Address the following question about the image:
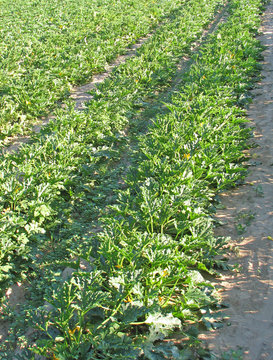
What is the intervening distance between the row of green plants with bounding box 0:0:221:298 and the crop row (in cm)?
78

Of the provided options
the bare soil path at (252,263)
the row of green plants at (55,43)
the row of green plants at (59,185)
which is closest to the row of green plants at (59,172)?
the row of green plants at (59,185)

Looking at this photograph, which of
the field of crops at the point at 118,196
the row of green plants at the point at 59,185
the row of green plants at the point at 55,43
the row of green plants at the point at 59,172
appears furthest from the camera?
the row of green plants at the point at 55,43

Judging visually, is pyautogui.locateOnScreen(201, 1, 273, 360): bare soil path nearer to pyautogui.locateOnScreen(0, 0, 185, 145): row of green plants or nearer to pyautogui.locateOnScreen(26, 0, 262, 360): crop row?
pyautogui.locateOnScreen(26, 0, 262, 360): crop row

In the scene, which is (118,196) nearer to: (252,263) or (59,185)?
(59,185)

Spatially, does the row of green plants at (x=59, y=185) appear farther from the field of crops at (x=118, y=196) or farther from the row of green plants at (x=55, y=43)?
the row of green plants at (x=55, y=43)

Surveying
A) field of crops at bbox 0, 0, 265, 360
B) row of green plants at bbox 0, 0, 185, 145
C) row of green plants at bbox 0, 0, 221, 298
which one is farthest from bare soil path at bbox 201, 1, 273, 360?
row of green plants at bbox 0, 0, 185, 145

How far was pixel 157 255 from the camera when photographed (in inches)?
136

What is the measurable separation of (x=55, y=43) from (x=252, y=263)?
10.1m

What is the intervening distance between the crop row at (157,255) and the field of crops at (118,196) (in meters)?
0.02

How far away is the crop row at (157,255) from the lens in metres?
2.91

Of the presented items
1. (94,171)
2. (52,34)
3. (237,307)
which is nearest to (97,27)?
(52,34)

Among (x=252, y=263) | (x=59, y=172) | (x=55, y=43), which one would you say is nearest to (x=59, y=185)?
(x=59, y=172)

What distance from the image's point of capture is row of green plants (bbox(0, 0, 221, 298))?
4059 mm

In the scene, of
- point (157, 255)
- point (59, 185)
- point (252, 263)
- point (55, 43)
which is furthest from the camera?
point (55, 43)
